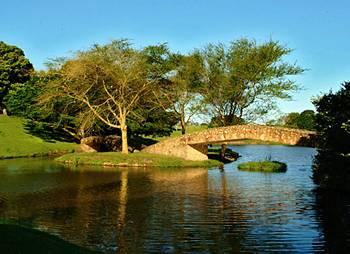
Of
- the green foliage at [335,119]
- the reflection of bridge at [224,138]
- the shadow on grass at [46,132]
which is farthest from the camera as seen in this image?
the shadow on grass at [46,132]

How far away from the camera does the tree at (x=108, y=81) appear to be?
54.9 metres

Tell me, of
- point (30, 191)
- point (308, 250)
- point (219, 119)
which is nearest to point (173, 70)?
point (219, 119)

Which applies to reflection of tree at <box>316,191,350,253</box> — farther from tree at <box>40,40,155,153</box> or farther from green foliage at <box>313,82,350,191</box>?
tree at <box>40,40,155,153</box>

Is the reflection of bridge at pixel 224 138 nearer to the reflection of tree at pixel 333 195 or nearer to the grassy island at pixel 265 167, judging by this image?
the grassy island at pixel 265 167

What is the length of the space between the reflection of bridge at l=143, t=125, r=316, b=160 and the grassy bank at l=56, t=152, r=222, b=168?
5.96 feet

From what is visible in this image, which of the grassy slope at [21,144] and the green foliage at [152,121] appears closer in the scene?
the green foliage at [152,121]

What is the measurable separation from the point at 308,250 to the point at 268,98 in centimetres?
4306

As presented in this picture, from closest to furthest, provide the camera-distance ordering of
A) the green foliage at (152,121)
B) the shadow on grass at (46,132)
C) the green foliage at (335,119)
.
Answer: the green foliage at (335,119)
the green foliage at (152,121)
the shadow on grass at (46,132)

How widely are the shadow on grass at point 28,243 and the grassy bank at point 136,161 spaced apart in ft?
120

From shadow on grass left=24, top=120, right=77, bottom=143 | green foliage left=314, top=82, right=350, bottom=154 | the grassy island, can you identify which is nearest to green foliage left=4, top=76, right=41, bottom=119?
shadow on grass left=24, top=120, right=77, bottom=143

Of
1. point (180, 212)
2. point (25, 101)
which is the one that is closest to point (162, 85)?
point (25, 101)

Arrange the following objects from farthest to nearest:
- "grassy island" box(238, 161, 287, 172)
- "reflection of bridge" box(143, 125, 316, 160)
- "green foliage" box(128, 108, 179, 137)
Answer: "green foliage" box(128, 108, 179, 137), "grassy island" box(238, 161, 287, 172), "reflection of bridge" box(143, 125, 316, 160)

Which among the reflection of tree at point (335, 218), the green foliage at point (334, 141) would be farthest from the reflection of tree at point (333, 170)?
the reflection of tree at point (335, 218)

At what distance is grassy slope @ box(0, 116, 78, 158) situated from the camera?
67812 millimetres
